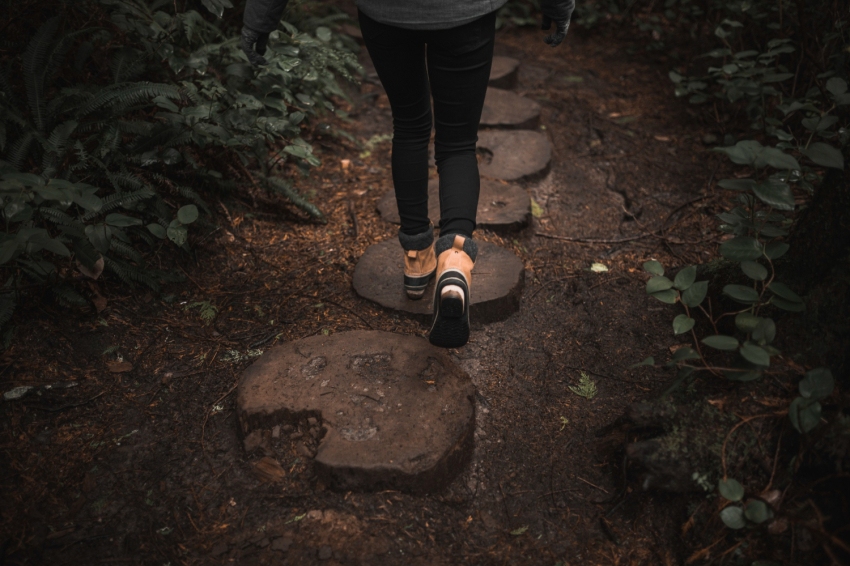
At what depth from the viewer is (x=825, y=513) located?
1673 millimetres

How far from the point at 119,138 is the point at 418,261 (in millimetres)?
1511

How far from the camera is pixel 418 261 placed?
2621 millimetres

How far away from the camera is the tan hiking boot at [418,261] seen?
2553 mm

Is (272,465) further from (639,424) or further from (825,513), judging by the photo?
(825,513)

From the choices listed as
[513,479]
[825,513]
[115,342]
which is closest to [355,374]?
[513,479]

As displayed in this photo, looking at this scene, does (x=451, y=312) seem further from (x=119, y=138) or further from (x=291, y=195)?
(x=119, y=138)

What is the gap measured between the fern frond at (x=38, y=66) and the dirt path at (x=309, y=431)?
884 millimetres

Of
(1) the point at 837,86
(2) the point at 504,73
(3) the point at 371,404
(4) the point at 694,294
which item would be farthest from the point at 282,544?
(2) the point at 504,73

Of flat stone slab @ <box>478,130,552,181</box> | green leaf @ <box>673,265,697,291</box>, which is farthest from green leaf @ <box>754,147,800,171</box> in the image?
flat stone slab @ <box>478,130,552,181</box>

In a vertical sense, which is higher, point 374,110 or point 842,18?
point 842,18

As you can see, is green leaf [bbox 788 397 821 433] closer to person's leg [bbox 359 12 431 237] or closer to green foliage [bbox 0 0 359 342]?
person's leg [bbox 359 12 431 237]

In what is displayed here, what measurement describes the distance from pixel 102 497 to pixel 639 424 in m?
1.83

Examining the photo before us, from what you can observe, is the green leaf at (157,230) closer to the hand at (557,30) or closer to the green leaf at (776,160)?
the hand at (557,30)

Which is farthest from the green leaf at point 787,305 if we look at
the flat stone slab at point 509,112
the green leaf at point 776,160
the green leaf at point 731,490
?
the flat stone slab at point 509,112
